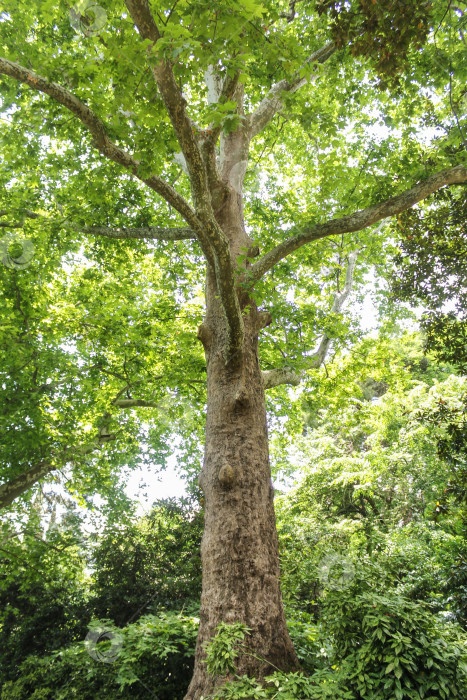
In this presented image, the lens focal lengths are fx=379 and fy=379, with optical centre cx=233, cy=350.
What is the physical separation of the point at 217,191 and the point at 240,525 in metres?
3.94

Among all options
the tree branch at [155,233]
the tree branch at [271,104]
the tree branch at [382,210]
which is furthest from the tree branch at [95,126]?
the tree branch at [271,104]

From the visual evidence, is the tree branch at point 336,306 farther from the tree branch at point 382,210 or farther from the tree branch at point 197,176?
the tree branch at point 197,176

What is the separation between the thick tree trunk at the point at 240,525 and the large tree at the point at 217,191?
0.01 meters

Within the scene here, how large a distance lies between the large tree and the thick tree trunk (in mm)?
13

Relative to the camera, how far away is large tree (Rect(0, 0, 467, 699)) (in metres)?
2.84

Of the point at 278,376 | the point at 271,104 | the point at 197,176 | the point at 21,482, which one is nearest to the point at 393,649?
the point at 278,376

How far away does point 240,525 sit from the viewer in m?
3.07

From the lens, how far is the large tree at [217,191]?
2836mm

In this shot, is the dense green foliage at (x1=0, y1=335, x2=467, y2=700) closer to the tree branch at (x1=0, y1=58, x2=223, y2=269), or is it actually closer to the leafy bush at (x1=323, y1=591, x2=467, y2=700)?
the leafy bush at (x1=323, y1=591, x2=467, y2=700)

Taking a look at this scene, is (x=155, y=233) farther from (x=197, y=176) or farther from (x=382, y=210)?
(x=382, y=210)

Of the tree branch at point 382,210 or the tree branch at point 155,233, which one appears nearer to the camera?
the tree branch at point 382,210

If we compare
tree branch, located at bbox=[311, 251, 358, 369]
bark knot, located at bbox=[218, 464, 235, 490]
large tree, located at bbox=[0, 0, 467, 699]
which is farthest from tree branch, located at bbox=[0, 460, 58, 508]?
tree branch, located at bbox=[311, 251, 358, 369]

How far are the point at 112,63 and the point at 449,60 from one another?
13.0 feet

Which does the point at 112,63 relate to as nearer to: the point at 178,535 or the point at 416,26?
the point at 416,26
